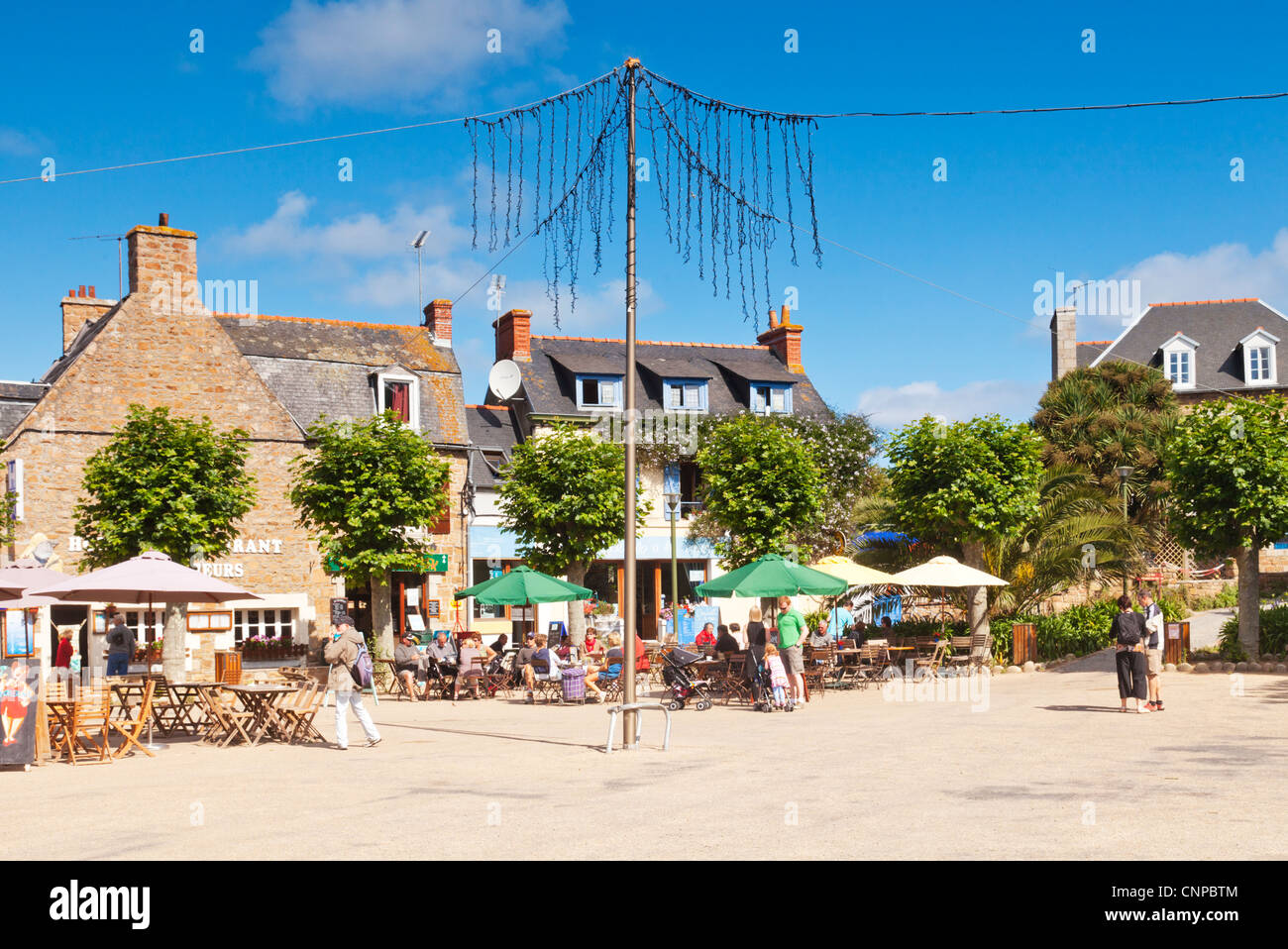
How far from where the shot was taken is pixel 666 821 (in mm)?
8508

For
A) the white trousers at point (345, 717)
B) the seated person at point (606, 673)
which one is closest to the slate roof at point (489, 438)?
the seated person at point (606, 673)

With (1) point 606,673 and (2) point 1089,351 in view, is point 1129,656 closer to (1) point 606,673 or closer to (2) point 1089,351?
(1) point 606,673

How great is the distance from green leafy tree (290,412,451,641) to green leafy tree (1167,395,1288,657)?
1442cm

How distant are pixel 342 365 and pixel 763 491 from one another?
1134cm

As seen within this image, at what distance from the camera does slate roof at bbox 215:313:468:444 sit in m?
30.2

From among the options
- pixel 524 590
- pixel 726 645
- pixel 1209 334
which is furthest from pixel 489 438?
pixel 1209 334

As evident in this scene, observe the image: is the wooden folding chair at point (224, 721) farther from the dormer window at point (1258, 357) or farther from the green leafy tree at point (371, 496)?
the dormer window at point (1258, 357)

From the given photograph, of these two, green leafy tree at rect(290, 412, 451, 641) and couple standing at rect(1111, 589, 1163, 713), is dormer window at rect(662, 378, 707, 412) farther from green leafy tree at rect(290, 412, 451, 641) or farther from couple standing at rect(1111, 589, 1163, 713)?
couple standing at rect(1111, 589, 1163, 713)

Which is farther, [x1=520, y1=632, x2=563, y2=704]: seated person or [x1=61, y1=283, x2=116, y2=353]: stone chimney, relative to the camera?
[x1=61, y1=283, x2=116, y2=353]: stone chimney

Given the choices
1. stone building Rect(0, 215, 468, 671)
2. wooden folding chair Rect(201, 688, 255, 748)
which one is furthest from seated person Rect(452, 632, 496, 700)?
wooden folding chair Rect(201, 688, 255, 748)

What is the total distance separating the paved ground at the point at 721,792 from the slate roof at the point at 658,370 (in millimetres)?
20927

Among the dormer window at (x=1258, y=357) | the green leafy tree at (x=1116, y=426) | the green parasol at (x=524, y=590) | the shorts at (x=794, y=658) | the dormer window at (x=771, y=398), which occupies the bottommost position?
the shorts at (x=794, y=658)

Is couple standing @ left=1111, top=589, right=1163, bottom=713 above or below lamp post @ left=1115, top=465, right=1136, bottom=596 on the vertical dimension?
below

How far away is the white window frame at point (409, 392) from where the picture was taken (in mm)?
30875
